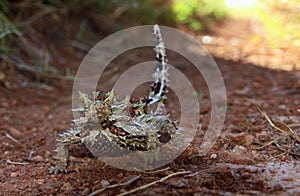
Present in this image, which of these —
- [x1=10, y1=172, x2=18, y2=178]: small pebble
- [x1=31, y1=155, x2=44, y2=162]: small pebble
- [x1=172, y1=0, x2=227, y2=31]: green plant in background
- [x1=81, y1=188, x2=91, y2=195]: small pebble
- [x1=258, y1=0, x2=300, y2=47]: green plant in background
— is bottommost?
[x1=81, y1=188, x2=91, y2=195]: small pebble

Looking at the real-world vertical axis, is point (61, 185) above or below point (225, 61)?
below

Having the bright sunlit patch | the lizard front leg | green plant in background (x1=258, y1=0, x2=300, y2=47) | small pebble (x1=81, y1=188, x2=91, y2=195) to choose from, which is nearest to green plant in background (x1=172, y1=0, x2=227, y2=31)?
the bright sunlit patch

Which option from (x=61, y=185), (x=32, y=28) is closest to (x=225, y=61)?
(x=32, y=28)

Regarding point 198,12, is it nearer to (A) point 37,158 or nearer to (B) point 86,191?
(A) point 37,158

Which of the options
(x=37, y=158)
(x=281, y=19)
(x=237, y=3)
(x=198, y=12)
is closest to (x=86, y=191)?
(x=37, y=158)

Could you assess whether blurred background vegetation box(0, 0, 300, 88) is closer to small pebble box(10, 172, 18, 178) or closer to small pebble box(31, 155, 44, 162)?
small pebble box(31, 155, 44, 162)

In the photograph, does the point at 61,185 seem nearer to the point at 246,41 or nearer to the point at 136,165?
the point at 136,165

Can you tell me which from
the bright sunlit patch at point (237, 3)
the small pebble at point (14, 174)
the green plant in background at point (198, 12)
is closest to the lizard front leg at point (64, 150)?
the small pebble at point (14, 174)
